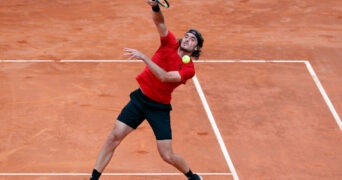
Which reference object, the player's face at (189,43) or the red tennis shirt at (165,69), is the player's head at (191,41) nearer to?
the player's face at (189,43)

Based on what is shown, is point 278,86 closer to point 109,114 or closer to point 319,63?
point 319,63

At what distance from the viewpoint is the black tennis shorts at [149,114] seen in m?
10.7

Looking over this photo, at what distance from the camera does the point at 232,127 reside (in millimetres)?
13539

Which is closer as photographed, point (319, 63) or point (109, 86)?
point (109, 86)

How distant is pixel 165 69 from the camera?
10570 millimetres

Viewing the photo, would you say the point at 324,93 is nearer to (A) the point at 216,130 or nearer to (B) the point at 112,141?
(A) the point at 216,130

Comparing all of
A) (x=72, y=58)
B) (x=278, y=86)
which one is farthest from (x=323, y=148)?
(x=72, y=58)

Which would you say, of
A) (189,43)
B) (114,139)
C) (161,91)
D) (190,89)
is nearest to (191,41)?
(189,43)

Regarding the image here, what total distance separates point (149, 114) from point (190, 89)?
409cm

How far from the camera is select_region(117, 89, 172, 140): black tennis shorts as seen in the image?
10742 millimetres

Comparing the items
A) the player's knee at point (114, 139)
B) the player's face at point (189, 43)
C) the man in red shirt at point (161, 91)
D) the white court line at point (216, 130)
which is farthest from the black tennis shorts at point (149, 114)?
the white court line at point (216, 130)

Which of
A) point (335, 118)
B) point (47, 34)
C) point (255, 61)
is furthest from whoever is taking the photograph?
point (47, 34)

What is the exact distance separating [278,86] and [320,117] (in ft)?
4.12

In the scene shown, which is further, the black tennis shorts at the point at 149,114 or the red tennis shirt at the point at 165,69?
the black tennis shorts at the point at 149,114
